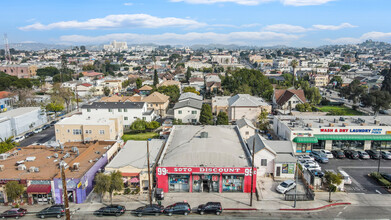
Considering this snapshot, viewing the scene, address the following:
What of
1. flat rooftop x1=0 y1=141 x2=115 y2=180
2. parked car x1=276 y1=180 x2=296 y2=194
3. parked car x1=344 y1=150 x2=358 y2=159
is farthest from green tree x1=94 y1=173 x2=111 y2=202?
parked car x1=344 y1=150 x2=358 y2=159

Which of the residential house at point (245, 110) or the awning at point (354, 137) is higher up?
the residential house at point (245, 110)

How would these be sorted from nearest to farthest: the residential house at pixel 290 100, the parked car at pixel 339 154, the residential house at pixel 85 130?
the parked car at pixel 339 154
the residential house at pixel 85 130
the residential house at pixel 290 100

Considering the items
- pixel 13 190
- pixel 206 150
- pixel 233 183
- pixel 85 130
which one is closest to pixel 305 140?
pixel 233 183

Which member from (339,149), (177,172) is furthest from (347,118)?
(177,172)

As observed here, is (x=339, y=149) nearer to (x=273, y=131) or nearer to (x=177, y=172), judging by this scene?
(x=273, y=131)

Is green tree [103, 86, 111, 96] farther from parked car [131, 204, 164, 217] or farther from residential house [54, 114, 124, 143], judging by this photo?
parked car [131, 204, 164, 217]

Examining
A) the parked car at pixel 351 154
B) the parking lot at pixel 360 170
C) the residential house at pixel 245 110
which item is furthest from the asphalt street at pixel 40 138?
the parked car at pixel 351 154

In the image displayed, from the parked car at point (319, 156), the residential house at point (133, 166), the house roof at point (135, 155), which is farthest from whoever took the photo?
the parked car at point (319, 156)

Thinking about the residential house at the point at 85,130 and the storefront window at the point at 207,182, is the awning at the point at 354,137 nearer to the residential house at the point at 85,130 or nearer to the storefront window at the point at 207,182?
the storefront window at the point at 207,182
